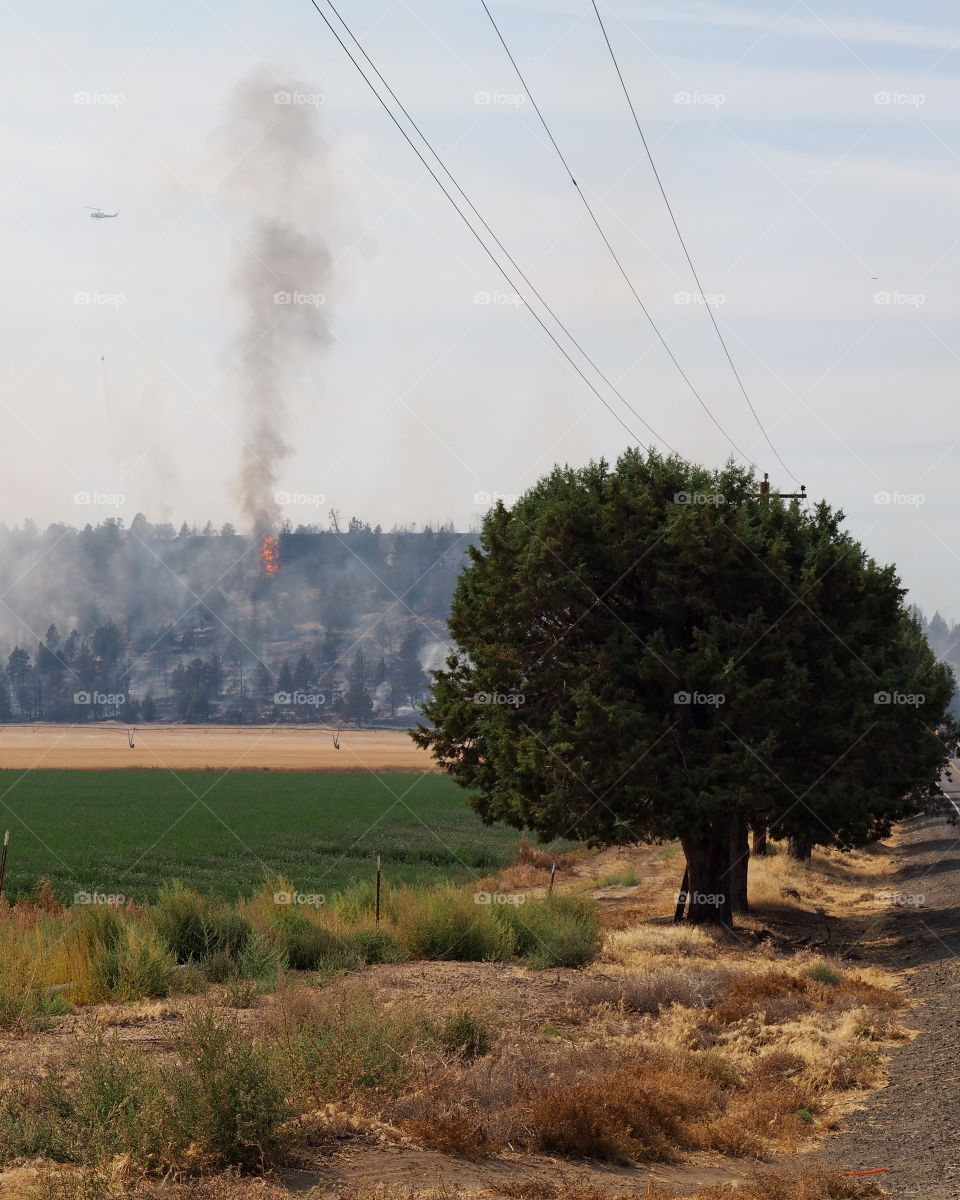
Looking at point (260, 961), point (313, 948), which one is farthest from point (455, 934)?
point (260, 961)

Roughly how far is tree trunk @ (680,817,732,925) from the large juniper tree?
43 millimetres

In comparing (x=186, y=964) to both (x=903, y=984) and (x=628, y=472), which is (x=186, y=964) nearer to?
(x=903, y=984)

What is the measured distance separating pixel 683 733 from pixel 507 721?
3.67 m

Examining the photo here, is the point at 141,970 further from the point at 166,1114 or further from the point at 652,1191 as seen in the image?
the point at 652,1191

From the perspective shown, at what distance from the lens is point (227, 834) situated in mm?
59156

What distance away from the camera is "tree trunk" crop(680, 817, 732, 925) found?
27.6m

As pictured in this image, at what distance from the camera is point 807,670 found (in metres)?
25.9

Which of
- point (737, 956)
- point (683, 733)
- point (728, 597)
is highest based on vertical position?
point (728, 597)

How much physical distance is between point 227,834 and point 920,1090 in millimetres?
47615

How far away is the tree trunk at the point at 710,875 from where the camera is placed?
27594mm

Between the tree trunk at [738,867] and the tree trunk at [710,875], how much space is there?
0.32 meters

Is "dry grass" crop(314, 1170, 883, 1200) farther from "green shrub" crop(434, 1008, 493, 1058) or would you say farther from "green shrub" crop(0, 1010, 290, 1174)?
"green shrub" crop(434, 1008, 493, 1058)

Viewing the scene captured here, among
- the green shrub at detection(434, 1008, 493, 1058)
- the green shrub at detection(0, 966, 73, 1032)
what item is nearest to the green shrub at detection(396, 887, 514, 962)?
the green shrub at detection(0, 966, 73, 1032)

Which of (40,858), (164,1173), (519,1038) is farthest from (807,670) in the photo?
(40,858)
